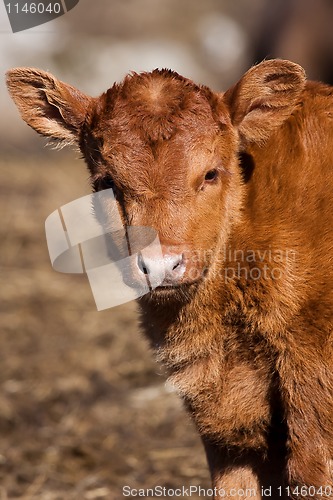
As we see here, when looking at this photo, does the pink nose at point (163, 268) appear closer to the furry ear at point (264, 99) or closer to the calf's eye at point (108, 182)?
the calf's eye at point (108, 182)

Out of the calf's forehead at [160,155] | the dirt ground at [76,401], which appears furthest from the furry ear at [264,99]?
the dirt ground at [76,401]

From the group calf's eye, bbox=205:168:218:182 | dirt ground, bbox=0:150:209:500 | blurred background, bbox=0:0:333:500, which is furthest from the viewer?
blurred background, bbox=0:0:333:500

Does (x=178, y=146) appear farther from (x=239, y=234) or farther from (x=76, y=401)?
(x=76, y=401)

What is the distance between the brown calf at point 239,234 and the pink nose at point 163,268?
1cm

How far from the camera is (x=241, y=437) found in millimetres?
4301

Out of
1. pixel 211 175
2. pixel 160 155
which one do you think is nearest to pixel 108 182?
pixel 160 155

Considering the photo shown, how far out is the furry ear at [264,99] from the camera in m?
4.16

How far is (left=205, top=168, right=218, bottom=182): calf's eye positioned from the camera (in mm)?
4117

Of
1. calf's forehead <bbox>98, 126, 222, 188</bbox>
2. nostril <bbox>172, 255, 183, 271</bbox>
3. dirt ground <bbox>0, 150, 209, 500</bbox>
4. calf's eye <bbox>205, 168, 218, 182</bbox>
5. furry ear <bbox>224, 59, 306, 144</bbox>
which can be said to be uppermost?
furry ear <bbox>224, 59, 306, 144</bbox>

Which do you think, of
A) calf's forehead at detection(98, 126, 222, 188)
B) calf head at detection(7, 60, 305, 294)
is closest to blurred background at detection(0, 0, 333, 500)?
calf head at detection(7, 60, 305, 294)

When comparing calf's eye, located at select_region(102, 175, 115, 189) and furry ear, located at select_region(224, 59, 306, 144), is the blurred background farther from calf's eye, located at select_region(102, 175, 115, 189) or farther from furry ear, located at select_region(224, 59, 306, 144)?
furry ear, located at select_region(224, 59, 306, 144)

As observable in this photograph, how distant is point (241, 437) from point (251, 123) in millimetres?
1474

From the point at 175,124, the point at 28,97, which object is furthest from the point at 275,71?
the point at 28,97

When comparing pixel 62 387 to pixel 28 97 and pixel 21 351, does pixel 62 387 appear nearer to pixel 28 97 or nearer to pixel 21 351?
pixel 21 351
